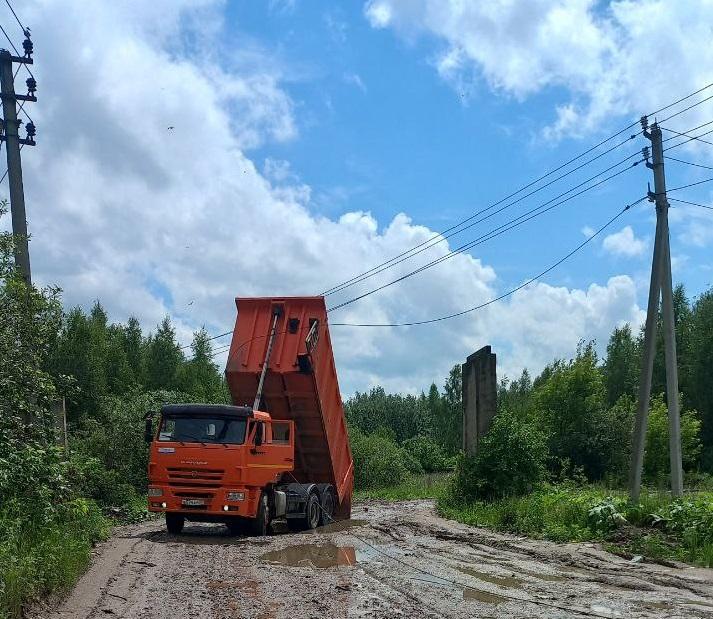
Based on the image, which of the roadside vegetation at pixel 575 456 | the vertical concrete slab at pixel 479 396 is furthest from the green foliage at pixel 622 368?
the vertical concrete slab at pixel 479 396

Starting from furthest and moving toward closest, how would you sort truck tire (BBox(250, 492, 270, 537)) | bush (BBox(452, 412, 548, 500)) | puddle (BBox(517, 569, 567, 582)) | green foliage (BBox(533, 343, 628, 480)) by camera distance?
green foliage (BBox(533, 343, 628, 480)) → bush (BBox(452, 412, 548, 500)) → truck tire (BBox(250, 492, 270, 537)) → puddle (BBox(517, 569, 567, 582))

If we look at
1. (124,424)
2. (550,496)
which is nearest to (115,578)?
(550,496)

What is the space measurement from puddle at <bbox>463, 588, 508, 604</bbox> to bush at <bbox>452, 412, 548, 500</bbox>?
9603mm

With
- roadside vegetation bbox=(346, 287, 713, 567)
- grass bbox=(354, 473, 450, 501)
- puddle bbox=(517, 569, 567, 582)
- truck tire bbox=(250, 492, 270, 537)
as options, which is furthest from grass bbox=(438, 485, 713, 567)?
grass bbox=(354, 473, 450, 501)

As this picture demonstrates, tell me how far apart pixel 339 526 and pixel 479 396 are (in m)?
5.56

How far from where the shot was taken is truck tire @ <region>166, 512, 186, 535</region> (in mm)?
14641

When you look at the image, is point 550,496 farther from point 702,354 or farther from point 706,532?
point 702,354

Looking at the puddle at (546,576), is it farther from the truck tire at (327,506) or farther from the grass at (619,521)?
the truck tire at (327,506)

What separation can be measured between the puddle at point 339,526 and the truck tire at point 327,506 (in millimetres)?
140

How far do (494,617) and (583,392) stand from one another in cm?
3006

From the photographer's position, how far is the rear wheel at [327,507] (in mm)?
16781

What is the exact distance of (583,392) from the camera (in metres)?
35.7

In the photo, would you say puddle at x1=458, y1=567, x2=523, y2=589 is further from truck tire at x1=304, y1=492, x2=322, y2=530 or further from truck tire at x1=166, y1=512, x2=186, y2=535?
truck tire at x1=166, y1=512, x2=186, y2=535

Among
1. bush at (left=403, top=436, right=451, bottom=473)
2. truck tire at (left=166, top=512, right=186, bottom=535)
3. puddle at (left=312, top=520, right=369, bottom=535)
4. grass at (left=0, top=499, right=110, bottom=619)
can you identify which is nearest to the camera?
grass at (left=0, top=499, right=110, bottom=619)
